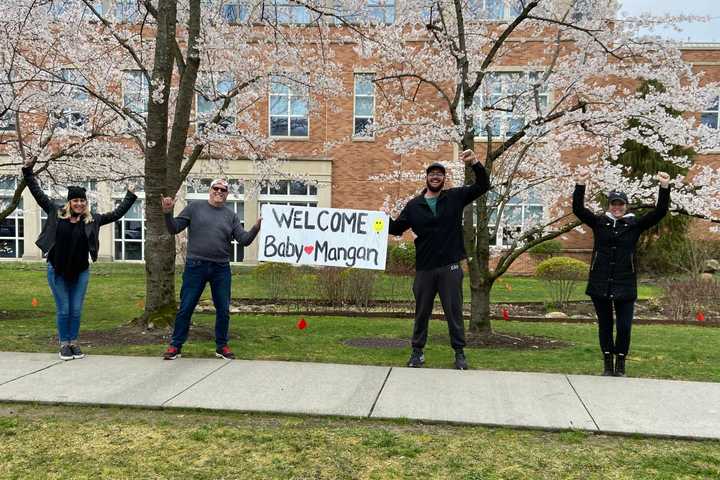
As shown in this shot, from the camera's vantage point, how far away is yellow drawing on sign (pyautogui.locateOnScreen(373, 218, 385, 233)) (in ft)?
26.1

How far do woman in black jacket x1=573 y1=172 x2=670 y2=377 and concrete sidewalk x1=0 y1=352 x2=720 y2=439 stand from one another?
0.47 meters

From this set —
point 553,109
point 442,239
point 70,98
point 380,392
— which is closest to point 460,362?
point 442,239

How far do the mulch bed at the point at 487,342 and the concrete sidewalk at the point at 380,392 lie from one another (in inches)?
96.4

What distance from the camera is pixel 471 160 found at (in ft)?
22.5

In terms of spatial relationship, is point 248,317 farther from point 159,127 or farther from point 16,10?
point 16,10

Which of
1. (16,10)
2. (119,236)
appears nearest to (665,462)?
(16,10)

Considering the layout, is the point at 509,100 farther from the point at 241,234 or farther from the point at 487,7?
the point at 241,234

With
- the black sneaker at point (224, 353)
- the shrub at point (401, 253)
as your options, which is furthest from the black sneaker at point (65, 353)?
the shrub at point (401, 253)

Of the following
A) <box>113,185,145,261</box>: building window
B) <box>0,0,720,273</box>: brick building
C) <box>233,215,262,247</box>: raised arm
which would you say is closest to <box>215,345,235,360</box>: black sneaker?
<box>233,215,262,247</box>: raised arm

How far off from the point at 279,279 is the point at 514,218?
10543mm

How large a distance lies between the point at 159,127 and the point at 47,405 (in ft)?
16.7

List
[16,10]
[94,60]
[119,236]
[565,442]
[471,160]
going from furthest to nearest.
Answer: [119,236] < [94,60] < [16,10] < [471,160] < [565,442]

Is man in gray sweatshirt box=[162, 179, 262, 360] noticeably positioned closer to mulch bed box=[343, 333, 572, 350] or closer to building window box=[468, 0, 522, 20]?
mulch bed box=[343, 333, 572, 350]

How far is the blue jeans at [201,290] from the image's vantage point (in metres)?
7.30
